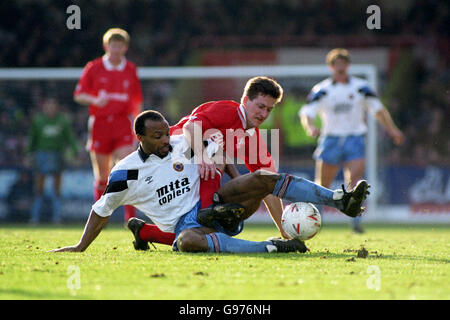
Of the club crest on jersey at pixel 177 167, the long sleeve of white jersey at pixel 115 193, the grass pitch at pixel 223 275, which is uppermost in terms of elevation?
the club crest on jersey at pixel 177 167

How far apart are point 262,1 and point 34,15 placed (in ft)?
20.6

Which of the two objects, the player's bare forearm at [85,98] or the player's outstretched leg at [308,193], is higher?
the player's bare forearm at [85,98]

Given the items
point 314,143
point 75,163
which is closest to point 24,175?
point 75,163

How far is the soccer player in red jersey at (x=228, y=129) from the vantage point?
5914 mm

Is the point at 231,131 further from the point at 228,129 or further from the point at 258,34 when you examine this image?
the point at 258,34

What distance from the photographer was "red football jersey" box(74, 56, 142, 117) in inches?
369

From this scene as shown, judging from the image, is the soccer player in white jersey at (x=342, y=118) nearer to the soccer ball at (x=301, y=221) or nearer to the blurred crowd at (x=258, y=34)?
the soccer ball at (x=301, y=221)

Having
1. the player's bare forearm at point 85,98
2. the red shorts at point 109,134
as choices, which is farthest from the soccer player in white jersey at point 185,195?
the player's bare forearm at point 85,98

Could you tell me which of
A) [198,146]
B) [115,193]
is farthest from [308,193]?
[115,193]

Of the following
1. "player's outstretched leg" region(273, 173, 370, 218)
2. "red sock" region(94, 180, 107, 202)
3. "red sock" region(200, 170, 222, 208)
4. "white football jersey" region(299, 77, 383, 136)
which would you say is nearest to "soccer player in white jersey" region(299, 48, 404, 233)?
"white football jersey" region(299, 77, 383, 136)

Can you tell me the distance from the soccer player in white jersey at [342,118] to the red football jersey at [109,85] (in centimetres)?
240

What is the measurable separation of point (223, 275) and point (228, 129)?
2.09 m

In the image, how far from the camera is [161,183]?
19.2 ft
